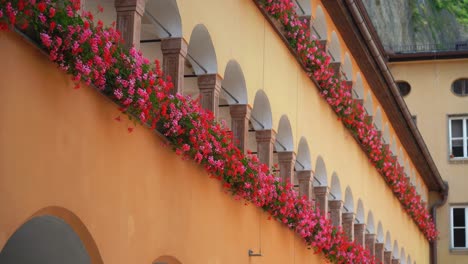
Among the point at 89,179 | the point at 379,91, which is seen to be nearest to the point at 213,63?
the point at 89,179

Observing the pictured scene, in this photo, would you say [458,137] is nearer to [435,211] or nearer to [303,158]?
[435,211]

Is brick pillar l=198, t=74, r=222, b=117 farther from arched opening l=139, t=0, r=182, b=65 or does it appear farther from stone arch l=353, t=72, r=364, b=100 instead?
stone arch l=353, t=72, r=364, b=100

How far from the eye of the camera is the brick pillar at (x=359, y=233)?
25953 mm

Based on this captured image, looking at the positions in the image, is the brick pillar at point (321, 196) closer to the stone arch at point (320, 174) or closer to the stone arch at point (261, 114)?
the stone arch at point (320, 174)

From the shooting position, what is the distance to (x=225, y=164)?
1396 centimetres

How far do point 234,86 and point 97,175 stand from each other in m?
5.87

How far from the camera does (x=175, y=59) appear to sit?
504 inches

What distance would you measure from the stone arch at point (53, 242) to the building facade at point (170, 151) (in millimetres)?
18

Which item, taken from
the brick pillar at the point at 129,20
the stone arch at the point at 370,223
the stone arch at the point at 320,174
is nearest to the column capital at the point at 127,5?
the brick pillar at the point at 129,20

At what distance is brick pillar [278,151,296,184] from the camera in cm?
1883

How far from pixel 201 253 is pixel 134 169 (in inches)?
99.6

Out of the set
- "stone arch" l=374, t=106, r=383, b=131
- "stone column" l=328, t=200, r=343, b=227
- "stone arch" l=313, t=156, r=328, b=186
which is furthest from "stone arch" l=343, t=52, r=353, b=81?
"stone arch" l=374, t=106, r=383, b=131

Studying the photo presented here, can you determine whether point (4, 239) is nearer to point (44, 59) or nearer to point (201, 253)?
point (44, 59)

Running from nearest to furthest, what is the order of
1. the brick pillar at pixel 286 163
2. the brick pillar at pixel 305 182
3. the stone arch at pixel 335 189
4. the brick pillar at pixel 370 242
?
the brick pillar at pixel 286 163, the brick pillar at pixel 305 182, the stone arch at pixel 335 189, the brick pillar at pixel 370 242
